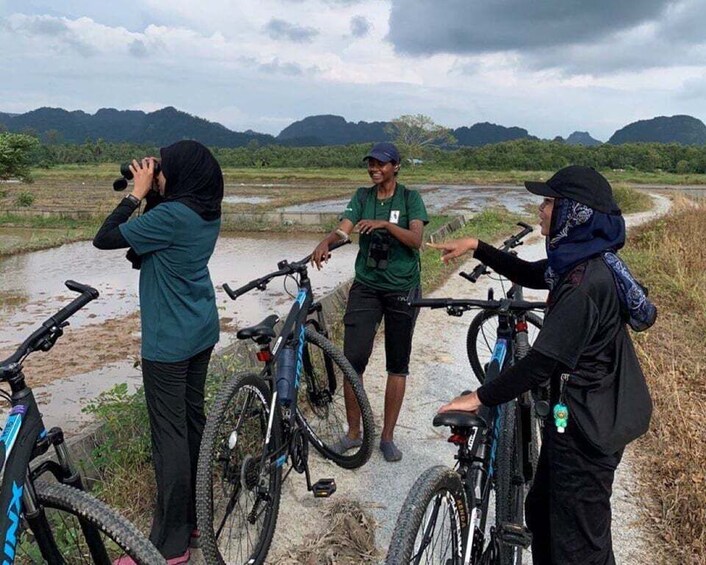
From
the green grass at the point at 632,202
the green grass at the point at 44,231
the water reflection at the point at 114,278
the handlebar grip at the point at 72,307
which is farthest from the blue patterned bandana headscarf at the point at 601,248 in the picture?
the green grass at the point at 632,202

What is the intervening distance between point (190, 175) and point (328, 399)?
5.88ft

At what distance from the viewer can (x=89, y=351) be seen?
7.75 metres

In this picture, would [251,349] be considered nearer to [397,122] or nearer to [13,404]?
[13,404]

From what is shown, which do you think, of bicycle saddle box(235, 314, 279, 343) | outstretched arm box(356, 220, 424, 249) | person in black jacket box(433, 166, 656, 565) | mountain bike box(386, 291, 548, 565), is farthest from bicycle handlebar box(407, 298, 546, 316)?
outstretched arm box(356, 220, 424, 249)

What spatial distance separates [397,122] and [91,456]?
254 feet

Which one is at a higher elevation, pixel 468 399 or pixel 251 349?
pixel 468 399

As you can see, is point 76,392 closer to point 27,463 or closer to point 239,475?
point 239,475

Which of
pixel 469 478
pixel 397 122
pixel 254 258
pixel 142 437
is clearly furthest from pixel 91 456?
pixel 397 122

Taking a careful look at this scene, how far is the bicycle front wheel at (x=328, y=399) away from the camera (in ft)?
11.0

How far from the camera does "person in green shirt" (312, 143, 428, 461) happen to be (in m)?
3.38

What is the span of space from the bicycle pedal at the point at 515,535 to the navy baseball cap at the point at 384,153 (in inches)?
79.9

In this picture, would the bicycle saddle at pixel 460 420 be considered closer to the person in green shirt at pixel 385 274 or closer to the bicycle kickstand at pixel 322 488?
the bicycle kickstand at pixel 322 488

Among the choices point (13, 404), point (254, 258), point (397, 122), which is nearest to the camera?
point (13, 404)

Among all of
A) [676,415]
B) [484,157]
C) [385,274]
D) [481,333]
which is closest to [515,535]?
[385,274]
